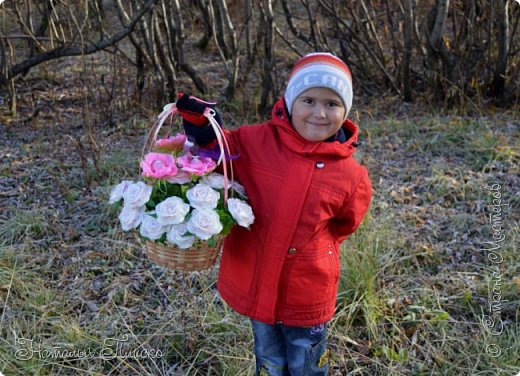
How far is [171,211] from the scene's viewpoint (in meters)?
1.86

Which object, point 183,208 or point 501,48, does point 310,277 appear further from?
point 501,48

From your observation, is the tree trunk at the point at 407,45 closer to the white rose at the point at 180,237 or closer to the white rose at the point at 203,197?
the white rose at the point at 203,197

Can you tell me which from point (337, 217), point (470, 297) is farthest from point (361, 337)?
point (337, 217)

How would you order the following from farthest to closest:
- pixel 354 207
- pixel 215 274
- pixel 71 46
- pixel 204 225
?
pixel 71 46
pixel 215 274
pixel 354 207
pixel 204 225

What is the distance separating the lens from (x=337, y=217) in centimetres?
210

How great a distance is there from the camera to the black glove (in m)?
1.96

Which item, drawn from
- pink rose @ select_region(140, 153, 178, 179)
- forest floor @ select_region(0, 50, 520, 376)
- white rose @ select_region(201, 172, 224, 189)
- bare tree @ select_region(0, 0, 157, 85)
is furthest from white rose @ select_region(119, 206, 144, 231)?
bare tree @ select_region(0, 0, 157, 85)

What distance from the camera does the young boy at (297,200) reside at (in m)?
1.96

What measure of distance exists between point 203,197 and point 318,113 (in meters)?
0.46

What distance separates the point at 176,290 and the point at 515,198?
2.30m

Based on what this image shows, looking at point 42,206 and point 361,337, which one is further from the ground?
point 361,337

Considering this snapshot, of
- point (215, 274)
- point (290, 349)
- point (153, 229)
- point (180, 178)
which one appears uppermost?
point (180, 178)

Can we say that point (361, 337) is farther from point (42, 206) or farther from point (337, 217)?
point (42, 206)

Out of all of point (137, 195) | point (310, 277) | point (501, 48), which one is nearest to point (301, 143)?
point (310, 277)
